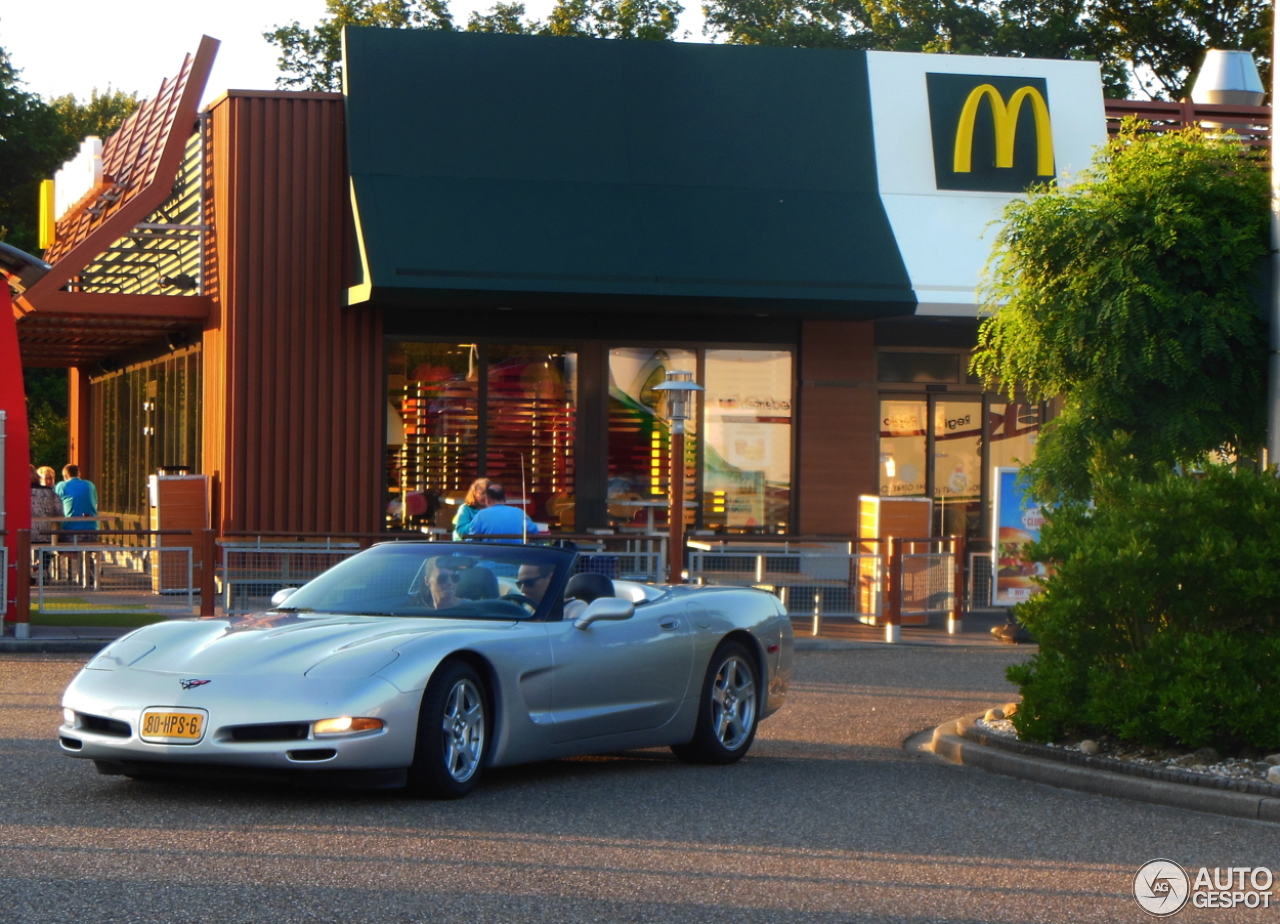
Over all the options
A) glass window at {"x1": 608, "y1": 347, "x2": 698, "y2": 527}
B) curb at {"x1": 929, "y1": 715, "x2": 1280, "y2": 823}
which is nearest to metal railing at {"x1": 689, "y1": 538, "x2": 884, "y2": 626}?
glass window at {"x1": 608, "y1": 347, "x2": 698, "y2": 527}

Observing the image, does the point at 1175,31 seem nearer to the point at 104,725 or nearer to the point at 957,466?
the point at 957,466

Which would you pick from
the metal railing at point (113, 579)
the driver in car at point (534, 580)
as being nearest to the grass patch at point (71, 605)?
the metal railing at point (113, 579)

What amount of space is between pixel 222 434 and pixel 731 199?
7248 mm

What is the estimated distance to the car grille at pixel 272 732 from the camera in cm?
776

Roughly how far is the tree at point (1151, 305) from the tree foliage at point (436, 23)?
33240 millimetres

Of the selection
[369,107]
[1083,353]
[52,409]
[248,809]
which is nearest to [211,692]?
[248,809]

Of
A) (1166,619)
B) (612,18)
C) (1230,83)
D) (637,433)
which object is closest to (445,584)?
(1166,619)

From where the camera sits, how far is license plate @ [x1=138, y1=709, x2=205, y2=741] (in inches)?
306

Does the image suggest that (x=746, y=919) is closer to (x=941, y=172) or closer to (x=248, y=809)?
(x=248, y=809)

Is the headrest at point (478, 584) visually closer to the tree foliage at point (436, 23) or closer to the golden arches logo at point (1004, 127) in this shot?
the golden arches logo at point (1004, 127)

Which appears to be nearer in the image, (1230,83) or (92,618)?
(92,618)

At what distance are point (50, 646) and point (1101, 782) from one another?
10645 millimetres

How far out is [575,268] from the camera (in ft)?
68.6

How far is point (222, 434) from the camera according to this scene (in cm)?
2222
